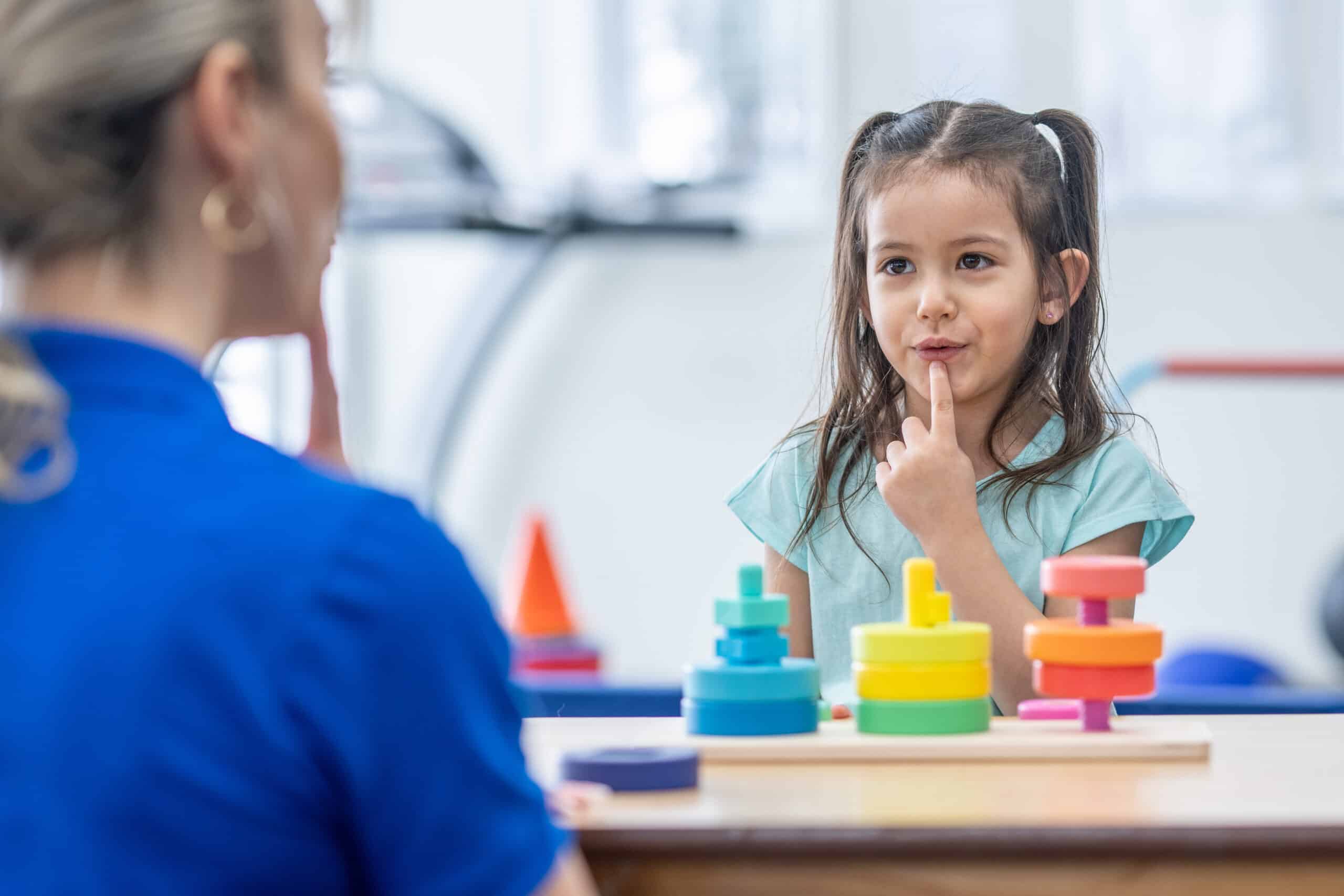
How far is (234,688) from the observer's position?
590 millimetres

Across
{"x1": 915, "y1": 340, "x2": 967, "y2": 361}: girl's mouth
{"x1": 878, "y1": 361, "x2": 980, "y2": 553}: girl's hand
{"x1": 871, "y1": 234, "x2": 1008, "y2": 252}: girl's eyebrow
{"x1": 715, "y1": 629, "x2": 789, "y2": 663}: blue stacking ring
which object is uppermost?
{"x1": 871, "y1": 234, "x2": 1008, "y2": 252}: girl's eyebrow

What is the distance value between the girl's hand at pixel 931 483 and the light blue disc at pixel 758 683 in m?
0.26

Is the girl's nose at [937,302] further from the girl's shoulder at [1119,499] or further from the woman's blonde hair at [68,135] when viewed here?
the woman's blonde hair at [68,135]

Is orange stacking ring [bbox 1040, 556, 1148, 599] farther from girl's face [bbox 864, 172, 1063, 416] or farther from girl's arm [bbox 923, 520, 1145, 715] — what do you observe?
girl's face [bbox 864, 172, 1063, 416]

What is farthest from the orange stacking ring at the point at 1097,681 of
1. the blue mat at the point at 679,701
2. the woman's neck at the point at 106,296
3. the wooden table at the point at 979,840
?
the blue mat at the point at 679,701

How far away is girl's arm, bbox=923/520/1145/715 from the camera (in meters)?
1.19

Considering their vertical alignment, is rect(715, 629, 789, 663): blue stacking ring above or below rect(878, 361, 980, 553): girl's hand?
below

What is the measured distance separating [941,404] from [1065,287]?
0.62 ft

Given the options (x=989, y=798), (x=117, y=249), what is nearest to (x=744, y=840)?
(x=989, y=798)

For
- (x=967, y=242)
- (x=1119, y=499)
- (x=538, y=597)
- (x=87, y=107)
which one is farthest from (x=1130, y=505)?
(x=538, y=597)

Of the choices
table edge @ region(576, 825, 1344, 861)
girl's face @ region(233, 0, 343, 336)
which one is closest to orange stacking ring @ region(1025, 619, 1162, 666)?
table edge @ region(576, 825, 1344, 861)

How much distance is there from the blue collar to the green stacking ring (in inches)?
20.1

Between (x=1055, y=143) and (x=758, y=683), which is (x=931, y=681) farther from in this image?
(x=1055, y=143)

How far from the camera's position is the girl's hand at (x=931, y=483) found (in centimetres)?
123
